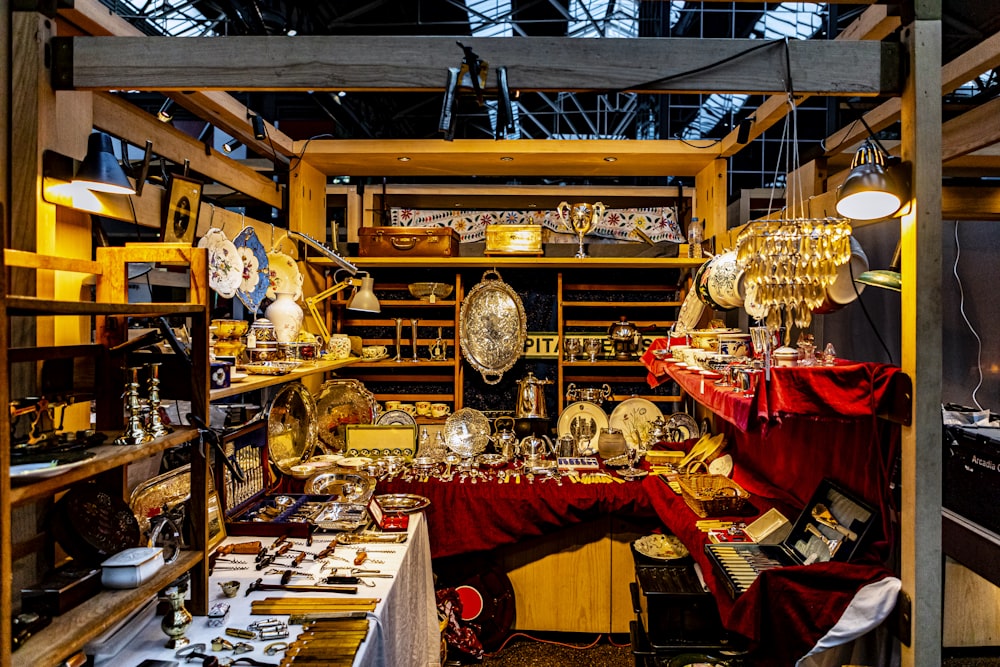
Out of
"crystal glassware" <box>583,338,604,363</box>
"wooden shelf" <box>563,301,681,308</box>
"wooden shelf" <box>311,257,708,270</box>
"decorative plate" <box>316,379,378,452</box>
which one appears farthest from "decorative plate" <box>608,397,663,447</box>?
"decorative plate" <box>316,379,378,452</box>

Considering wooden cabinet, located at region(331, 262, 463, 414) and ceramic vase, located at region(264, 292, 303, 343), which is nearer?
ceramic vase, located at region(264, 292, 303, 343)

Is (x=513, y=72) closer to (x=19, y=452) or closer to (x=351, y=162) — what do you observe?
(x=19, y=452)

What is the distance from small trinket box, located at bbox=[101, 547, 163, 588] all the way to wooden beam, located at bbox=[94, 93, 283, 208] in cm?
158

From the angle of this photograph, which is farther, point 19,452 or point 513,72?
point 513,72

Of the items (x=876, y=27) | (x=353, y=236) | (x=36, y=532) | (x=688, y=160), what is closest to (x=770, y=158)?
(x=688, y=160)

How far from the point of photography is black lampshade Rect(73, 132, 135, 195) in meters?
1.90

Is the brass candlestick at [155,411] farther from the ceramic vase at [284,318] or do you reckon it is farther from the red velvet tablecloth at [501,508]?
the red velvet tablecloth at [501,508]

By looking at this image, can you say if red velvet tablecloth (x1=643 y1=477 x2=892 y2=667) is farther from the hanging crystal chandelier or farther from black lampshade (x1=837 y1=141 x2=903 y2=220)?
black lampshade (x1=837 y1=141 x2=903 y2=220)

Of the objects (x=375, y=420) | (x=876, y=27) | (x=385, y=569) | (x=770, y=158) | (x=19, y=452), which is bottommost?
(x=385, y=569)

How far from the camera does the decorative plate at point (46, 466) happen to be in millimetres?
1203

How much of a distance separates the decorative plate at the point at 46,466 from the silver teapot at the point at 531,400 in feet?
10.1

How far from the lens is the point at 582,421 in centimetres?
428

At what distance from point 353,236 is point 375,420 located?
152 cm

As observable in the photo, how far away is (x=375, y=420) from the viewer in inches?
161
